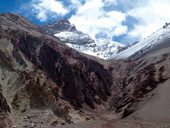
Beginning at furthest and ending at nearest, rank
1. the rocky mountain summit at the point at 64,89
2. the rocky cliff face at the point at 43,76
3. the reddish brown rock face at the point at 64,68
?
1. the reddish brown rock face at the point at 64,68
2. the rocky cliff face at the point at 43,76
3. the rocky mountain summit at the point at 64,89

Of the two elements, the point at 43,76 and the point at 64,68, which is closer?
the point at 43,76

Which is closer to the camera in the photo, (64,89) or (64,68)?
(64,89)

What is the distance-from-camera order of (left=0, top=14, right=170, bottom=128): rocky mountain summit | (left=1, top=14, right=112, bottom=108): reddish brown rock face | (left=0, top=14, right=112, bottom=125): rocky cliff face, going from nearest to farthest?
(left=0, top=14, right=170, bottom=128): rocky mountain summit, (left=0, top=14, right=112, bottom=125): rocky cliff face, (left=1, top=14, right=112, bottom=108): reddish brown rock face

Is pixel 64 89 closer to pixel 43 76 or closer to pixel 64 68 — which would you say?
pixel 64 68

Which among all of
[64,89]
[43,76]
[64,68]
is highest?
[64,68]

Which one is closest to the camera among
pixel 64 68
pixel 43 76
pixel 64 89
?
pixel 43 76

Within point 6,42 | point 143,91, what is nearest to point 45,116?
point 6,42

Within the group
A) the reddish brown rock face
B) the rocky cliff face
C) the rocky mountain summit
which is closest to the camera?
the rocky mountain summit

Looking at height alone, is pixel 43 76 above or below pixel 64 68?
below

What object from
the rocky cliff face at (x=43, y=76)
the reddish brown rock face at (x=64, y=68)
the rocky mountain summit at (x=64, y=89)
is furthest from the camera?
the reddish brown rock face at (x=64, y=68)

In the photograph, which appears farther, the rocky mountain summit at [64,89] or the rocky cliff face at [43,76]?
the rocky cliff face at [43,76]

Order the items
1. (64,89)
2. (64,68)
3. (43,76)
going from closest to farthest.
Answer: (43,76) < (64,89) < (64,68)

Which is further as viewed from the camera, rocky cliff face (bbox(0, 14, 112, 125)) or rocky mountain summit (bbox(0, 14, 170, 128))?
rocky cliff face (bbox(0, 14, 112, 125))

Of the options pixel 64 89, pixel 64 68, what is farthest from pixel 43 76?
pixel 64 68
